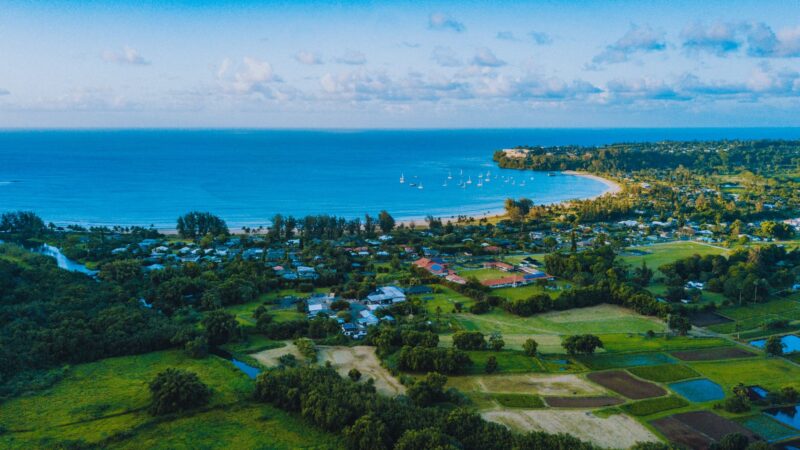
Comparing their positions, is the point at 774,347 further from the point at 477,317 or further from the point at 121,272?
the point at 121,272

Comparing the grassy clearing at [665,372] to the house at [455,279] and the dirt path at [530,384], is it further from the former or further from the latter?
the house at [455,279]

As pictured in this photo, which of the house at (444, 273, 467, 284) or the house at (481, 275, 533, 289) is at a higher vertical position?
the house at (444, 273, 467, 284)

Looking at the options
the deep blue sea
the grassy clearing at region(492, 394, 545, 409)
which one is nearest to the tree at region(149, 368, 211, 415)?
the grassy clearing at region(492, 394, 545, 409)

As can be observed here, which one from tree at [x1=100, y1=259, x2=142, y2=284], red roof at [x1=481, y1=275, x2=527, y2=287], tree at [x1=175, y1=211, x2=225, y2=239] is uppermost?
tree at [x1=175, y1=211, x2=225, y2=239]

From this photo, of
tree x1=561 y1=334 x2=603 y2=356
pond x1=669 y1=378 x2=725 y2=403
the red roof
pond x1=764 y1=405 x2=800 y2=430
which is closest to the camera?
pond x1=764 y1=405 x2=800 y2=430

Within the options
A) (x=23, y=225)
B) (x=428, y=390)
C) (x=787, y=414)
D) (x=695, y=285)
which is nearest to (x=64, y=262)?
(x=23, y=225)

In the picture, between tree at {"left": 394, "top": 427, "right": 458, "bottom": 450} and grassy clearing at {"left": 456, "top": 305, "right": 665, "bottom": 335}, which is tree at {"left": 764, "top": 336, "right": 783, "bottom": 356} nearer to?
grassy clearing at {"left": 456, "top": 305, "right": 665, "bottom": 335}
